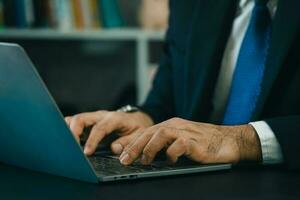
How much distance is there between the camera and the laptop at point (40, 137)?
80 centimetres

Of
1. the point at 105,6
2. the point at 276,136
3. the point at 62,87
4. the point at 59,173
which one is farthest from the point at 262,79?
the point at 62,87

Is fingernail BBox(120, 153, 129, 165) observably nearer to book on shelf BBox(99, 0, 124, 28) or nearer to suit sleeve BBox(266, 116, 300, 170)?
suit sleeve BBox(266, 116, 300, 170)

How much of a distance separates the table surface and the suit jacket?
0.12 metres

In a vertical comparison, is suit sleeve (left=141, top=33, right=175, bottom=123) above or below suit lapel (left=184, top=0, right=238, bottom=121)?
below

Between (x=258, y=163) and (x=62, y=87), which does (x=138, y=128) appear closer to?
(x=258, y=163)

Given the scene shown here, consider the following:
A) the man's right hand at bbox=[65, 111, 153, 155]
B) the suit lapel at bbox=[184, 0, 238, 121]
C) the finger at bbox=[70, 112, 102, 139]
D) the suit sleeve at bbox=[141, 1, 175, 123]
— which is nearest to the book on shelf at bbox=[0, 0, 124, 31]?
the suit sleeve at bbox=[141, 1, 175, 123]

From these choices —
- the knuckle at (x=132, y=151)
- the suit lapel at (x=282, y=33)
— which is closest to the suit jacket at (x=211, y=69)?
the suit lapel at (x=282, y=33)

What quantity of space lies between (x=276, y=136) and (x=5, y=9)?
196cm

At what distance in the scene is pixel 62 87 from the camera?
3.21 metres

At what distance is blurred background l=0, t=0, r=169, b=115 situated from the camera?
2.70 meters

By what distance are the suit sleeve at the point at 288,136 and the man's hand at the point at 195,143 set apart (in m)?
0.04

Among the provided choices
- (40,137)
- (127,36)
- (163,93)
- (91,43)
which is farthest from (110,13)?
(40,137)

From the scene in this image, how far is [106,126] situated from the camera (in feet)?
3.96

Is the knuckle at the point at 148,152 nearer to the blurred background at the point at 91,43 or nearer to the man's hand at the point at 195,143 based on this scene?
the man's hand at the point at 195,143
